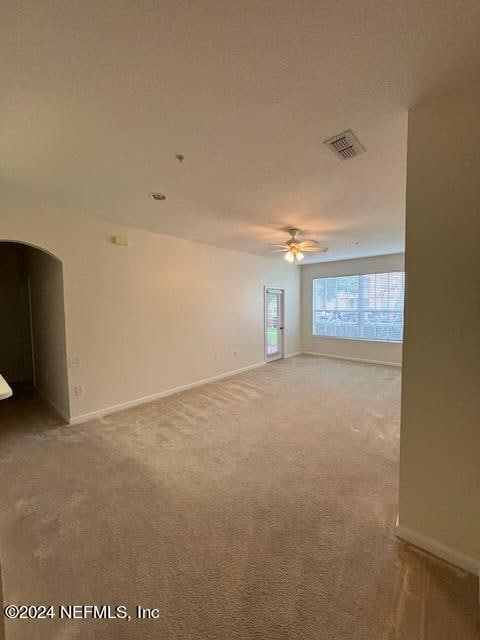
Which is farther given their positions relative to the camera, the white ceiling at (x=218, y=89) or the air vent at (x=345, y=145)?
the air vent at (x=345, y=145)

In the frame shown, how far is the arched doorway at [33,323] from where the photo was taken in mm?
3721

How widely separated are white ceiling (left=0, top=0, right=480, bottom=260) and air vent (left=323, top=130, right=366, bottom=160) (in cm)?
6

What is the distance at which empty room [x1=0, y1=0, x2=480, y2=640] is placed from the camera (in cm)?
124

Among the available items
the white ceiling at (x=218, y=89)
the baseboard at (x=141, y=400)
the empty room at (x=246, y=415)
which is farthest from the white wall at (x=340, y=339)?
the white ceiling at (x=218, y=89)

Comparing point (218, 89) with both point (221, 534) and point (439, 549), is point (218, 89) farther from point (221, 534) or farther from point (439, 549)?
point (439, 549)

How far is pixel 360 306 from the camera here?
276 inches

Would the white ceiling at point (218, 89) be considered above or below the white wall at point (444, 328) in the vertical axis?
above

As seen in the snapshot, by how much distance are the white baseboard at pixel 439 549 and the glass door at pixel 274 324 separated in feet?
17.0

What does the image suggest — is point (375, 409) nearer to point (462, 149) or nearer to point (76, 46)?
point (462, 149)

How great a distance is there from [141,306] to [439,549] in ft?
13.5

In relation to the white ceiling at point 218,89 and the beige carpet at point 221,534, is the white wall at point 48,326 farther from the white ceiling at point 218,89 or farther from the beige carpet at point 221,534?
the white ceiling at point 218,89

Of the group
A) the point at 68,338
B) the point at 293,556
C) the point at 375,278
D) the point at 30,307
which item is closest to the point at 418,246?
the point at 293,556

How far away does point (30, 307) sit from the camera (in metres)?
5.18

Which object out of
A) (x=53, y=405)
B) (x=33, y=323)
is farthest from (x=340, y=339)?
(x=33, y=323)
